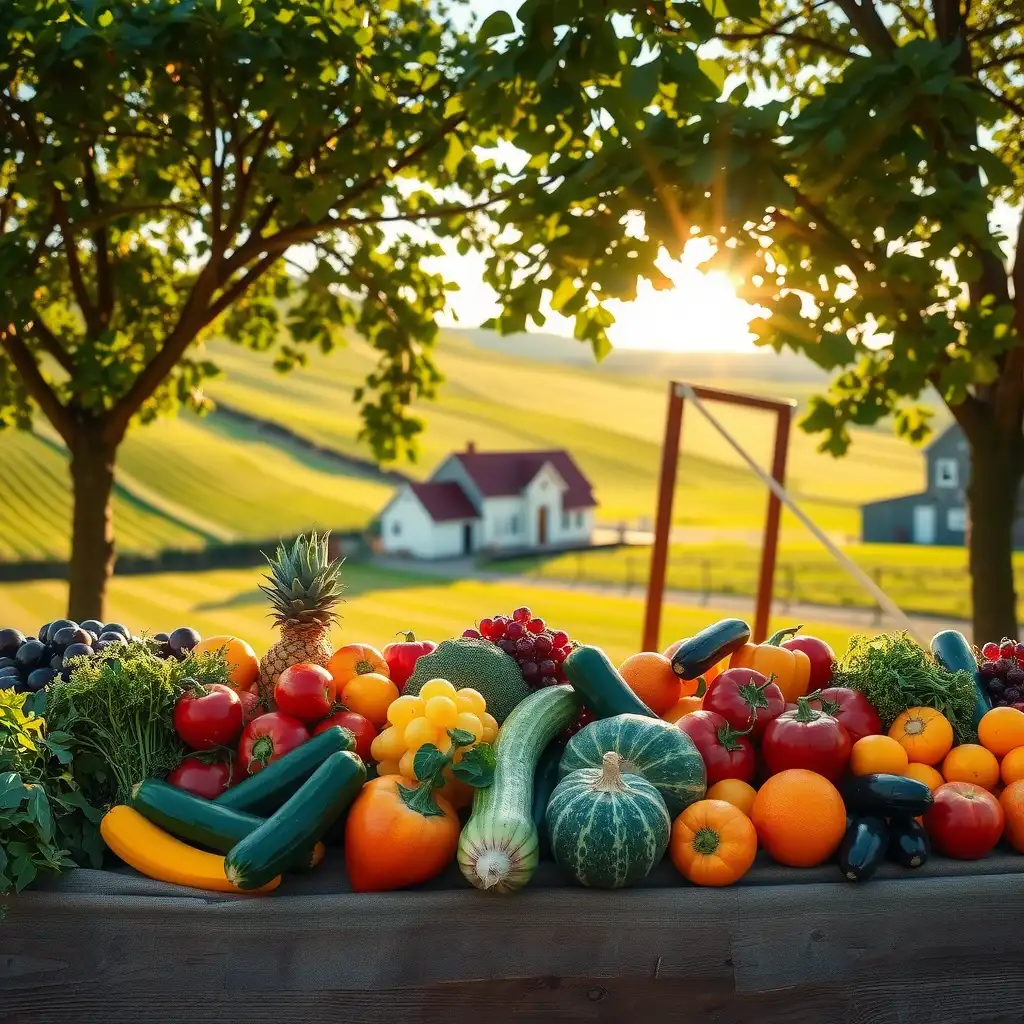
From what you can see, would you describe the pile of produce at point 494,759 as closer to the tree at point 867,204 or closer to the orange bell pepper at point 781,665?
the orange bell pepper at point 781,665

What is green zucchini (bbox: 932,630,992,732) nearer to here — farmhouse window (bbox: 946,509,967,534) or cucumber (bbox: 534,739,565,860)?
cucumber (bbox: 534,739,565,860)

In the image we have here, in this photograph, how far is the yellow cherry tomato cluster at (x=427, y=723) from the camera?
8.90 feet

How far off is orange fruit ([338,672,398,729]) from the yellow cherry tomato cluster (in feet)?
0.44

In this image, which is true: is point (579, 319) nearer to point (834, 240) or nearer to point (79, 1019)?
point (834, 240)

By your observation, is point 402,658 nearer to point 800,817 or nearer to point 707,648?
point 707,648

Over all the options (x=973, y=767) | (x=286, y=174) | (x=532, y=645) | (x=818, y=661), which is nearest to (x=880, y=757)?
(x=973, y=767)

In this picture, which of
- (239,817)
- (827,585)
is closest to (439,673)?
(239,817)

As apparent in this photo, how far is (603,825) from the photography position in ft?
8.04

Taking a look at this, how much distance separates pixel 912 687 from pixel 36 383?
20.8 feet

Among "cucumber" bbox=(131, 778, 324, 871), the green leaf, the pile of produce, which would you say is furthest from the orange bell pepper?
"cucumber" bbox=(131, 778, 324, 871)

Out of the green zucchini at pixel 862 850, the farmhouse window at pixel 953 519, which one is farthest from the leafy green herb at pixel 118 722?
the farmhouse window at pixel 953 519

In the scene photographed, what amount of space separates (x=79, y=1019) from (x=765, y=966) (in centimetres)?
164

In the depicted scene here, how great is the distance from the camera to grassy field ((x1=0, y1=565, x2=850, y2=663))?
21094 mm

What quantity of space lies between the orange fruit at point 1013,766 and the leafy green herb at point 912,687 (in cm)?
17
